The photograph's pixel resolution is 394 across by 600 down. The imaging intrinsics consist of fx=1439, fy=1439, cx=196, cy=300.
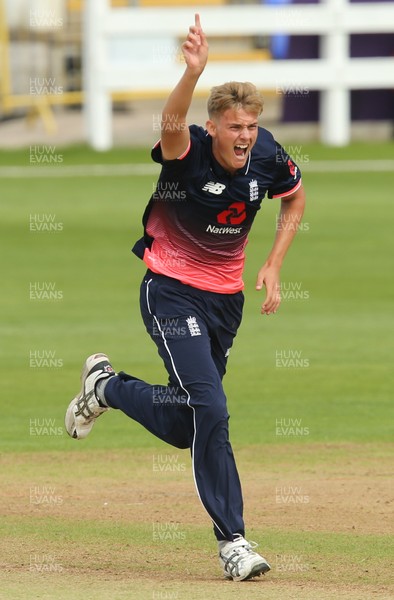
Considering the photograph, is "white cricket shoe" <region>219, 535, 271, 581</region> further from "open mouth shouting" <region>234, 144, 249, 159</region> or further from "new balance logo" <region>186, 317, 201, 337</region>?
"open mouth shouting" <region>234, 144, 249, 159</region>

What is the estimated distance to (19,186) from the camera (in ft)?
82.1

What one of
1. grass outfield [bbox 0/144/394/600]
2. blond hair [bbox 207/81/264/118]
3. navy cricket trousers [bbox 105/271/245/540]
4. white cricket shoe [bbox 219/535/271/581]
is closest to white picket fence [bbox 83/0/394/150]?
grass outfield [bbox 0/144/394/600]

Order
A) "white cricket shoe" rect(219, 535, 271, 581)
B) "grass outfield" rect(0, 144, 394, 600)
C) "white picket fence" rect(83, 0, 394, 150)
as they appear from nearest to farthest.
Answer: "white cricket shoe" rect(219, 535, 271, 581) → "grass outfield" rect(0, 144, 394, 600) → "white picket fence" rect(83, 0, 394, 150)

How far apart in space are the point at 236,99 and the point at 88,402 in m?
2.03

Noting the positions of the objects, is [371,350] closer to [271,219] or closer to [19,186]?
[271,219]

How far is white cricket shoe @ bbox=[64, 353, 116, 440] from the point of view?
7.88 metres

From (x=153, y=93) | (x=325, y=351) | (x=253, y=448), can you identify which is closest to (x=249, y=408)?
(x=253, y=448)

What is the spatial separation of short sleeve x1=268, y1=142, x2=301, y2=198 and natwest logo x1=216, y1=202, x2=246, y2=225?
12.9 inches

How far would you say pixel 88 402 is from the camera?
7918 millimetres

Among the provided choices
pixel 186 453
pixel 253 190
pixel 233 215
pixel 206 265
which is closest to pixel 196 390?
pixel 206 265

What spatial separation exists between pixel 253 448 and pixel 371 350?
3748 millimetres

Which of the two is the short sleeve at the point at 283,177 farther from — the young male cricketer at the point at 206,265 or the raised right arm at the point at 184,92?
the raised right arm at the point at 184,92

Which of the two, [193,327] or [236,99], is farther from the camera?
[193,327]

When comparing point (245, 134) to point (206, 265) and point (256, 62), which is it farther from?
point (256, 62)
